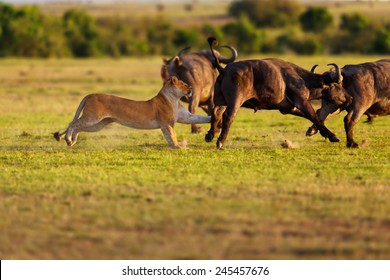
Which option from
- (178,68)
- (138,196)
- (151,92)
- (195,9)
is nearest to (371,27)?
(151,92)

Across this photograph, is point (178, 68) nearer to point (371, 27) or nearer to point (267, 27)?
point (371, 27)

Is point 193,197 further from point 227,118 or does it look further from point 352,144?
point 352,144

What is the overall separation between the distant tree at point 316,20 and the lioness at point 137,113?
5657 cm

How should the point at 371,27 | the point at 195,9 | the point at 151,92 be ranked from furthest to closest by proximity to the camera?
1. the point at 195,9
2. the point at 371,27
3. the point at 151,92

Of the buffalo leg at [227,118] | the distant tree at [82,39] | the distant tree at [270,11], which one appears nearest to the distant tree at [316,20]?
the distant tree at [270,11]

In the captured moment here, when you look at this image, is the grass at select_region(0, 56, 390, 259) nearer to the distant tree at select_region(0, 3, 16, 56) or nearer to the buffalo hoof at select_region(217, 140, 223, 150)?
the buffalo hoof at select_region(217, 140, 223, 150)

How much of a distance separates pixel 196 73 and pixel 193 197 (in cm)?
755

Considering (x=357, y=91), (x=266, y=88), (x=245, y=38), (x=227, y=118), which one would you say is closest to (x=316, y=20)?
(x=245, y=38)

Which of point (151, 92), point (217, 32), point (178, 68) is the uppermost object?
point (178, 68)

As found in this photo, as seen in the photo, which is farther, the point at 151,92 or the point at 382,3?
the point at 382,3

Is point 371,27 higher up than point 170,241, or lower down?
lower down

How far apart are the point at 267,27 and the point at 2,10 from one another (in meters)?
30.0

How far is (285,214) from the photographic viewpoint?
9.32 meters

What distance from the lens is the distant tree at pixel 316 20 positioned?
71250 mm
